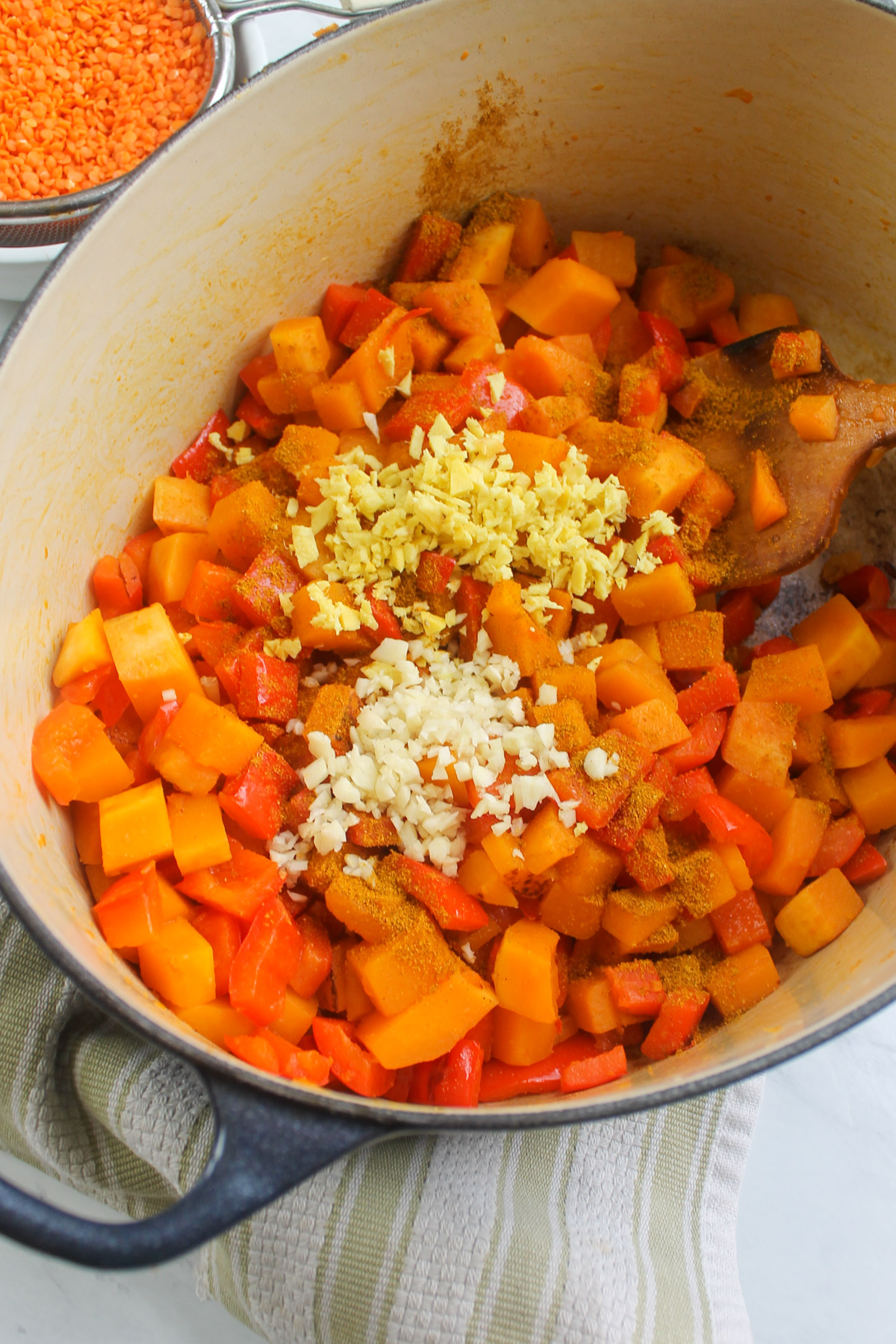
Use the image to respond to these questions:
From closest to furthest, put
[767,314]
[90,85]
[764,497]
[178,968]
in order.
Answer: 1. [178,968]
2. [764,497]
3. [767,314]
4. [90,85]

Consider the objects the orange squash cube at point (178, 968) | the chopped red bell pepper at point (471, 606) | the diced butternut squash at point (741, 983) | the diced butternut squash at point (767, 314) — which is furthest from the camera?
the diced butternut squash at point (767, 314)

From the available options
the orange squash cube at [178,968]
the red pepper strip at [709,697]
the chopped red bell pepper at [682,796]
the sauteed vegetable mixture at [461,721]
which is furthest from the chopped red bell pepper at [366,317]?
the orange squash cube at [178,968]

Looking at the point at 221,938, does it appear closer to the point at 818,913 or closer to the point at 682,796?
the point at 682,796

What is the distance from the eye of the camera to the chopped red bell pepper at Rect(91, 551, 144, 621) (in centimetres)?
Answer: 156

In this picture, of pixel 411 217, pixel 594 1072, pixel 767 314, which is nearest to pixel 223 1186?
pixel 594 1072

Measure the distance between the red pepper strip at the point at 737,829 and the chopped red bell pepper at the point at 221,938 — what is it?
2.36 ft

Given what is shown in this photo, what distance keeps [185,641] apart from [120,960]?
50cm

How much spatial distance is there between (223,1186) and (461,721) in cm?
70

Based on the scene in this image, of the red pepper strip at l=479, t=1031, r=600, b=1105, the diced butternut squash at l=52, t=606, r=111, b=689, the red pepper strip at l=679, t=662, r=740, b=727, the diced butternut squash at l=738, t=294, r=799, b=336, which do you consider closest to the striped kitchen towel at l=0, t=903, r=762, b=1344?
the red pepper strip at l=479, t=1031, r=600, b=1105

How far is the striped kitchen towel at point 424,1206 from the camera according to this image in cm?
138

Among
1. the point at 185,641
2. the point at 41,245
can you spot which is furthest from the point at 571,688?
the point at 41,245

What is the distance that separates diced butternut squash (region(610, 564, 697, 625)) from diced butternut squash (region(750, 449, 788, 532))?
177 millimetres

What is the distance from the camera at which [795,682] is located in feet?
5.08

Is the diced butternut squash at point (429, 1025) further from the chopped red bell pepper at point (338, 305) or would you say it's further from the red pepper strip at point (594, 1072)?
the chopped red bell pepper at point (338, 305)
